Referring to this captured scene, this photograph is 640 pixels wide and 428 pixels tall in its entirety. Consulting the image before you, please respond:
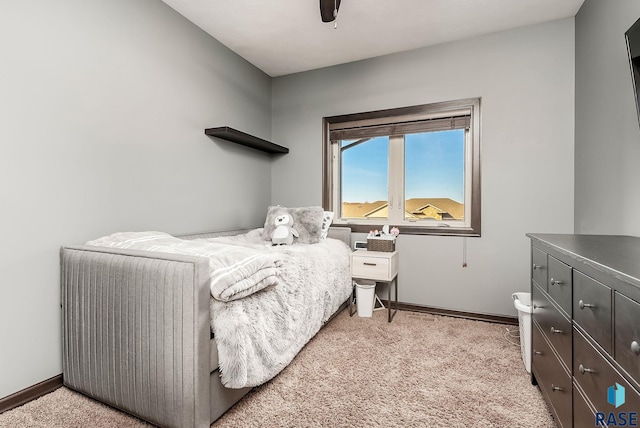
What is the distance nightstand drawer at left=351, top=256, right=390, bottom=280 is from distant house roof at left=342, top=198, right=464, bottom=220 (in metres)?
0.70

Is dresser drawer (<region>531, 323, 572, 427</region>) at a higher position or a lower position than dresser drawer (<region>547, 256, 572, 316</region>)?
lower

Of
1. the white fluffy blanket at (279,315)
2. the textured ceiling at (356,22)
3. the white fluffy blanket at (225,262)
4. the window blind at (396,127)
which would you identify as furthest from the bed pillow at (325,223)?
the textured ceiling at (356,22)

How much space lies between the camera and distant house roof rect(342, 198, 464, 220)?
9.83ft

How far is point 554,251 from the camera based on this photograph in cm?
133

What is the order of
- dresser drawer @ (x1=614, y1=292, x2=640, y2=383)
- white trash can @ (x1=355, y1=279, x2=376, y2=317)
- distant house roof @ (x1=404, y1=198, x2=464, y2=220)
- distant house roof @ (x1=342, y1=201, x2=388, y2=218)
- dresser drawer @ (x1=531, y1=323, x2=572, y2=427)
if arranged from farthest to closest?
distant house roof @ (x1=342, y1=201, x2=388, y2=218) < distant house roof @ (x1=404, y1=198, x2=464, y2=220) < white trash can @ (x1=355, y1=279, x2=376, y2=317) < dresser drawer @ (x1=531, y1=323, x2=572, y2=427) < dresser drawer @ (x1=614, y1=292, x2=640, y2=383)

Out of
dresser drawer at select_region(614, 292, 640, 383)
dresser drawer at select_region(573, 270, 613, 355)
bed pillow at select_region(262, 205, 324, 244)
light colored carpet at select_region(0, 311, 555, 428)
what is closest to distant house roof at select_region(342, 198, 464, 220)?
bed pillow at select_region(262, 205, 324, 244)

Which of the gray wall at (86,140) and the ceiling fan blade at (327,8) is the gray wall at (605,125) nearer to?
the ceiling fan blade at (327,8)

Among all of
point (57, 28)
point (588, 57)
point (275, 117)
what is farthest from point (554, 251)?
point (275, 117)

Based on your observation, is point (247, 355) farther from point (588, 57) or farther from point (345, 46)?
point (588, 57)

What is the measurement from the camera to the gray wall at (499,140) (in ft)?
8.29

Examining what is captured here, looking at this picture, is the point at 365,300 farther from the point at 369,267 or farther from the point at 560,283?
the point at 560,283

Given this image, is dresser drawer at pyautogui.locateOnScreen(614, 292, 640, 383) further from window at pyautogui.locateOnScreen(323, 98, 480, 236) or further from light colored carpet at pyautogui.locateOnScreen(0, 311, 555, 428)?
window at pyautogui.locateOnScreen(323, 98, 480, 236)

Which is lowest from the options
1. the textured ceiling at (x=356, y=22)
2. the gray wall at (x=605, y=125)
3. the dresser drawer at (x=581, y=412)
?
the dresser drawer at (x=581, y=412)

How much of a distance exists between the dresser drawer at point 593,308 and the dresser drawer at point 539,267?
1.31ft
